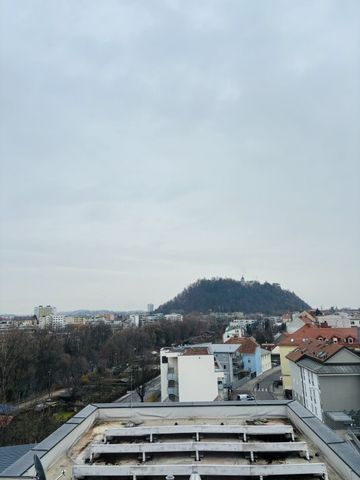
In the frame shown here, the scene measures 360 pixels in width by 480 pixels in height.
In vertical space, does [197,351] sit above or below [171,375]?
above

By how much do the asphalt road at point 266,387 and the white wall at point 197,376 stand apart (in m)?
5.20

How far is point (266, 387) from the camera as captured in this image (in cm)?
3697

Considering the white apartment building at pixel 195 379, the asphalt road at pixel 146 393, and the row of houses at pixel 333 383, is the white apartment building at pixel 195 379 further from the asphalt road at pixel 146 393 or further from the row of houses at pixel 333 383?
the asphalt road at pixel 146 393

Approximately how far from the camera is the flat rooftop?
5246mm

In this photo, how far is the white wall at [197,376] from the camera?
27266 mm

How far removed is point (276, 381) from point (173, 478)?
37389 mm

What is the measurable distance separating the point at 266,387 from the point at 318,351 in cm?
1367

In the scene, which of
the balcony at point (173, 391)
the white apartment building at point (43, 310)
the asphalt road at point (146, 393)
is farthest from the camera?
the white apartment building at point (43, 310)

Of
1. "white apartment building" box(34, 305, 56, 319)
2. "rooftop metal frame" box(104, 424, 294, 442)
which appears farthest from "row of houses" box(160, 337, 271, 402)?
"white apartment building" box(34, 305, 56, 319)

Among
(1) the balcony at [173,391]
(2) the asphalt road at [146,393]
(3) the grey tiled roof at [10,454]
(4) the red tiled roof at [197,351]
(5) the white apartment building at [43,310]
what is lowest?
(2) the asphalt road at [146,393]

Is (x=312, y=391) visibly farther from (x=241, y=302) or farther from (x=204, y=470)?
(x=241, y=302)

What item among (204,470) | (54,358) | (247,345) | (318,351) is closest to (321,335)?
(318,351)

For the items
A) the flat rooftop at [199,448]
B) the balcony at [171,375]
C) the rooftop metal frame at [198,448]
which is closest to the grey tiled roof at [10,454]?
the flat rooftop at [199,448]

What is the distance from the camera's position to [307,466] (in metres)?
5.12
